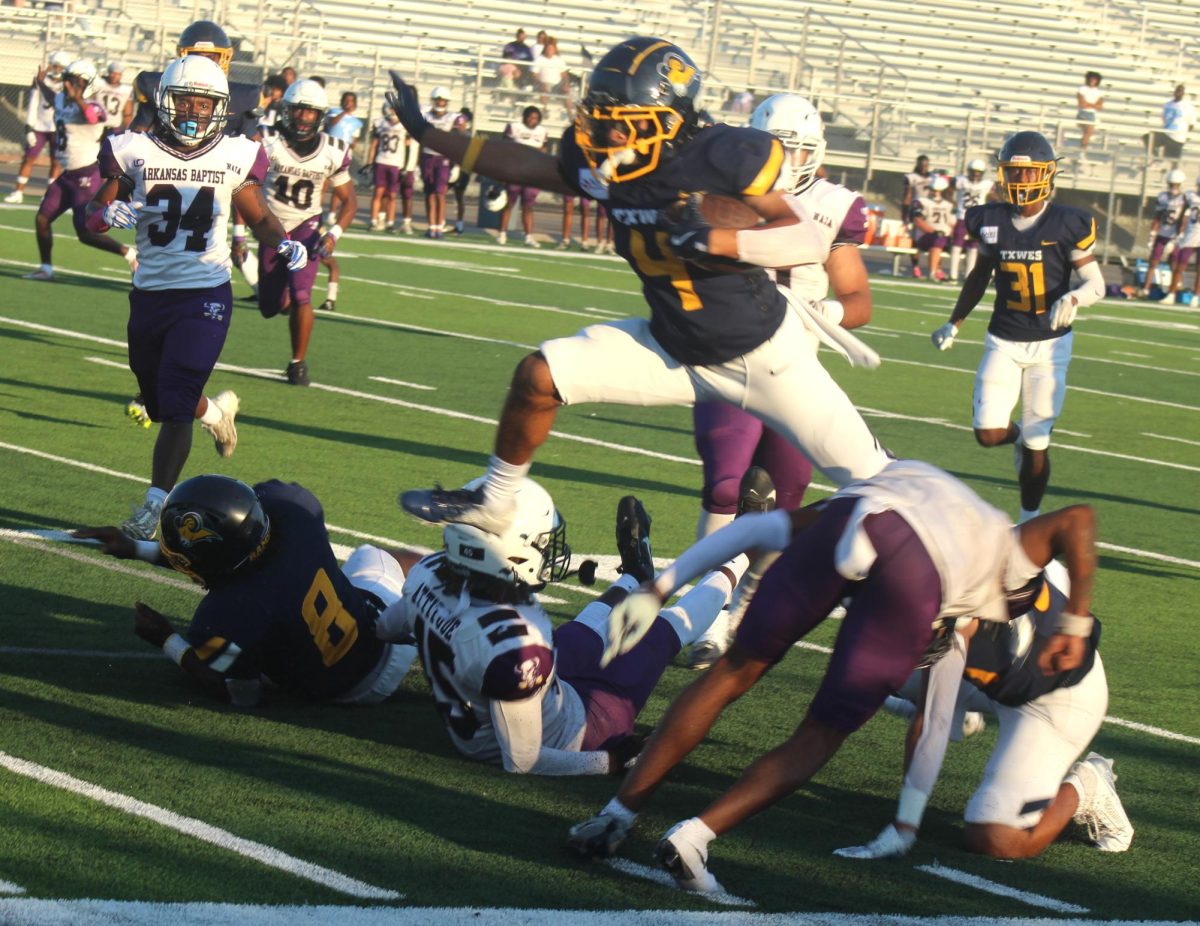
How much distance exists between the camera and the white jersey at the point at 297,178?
12.7m

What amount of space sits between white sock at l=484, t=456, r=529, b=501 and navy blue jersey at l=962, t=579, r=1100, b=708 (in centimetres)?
126

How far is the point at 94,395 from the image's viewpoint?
1075 centimetres

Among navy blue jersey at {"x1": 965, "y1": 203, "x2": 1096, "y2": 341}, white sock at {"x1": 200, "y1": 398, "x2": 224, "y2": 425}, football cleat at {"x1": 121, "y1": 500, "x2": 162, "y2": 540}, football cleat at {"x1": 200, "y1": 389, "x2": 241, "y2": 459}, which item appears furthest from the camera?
navy blue jersey at {"x1": 965, "y1": 203, "x2": 1096, "y2": 341}

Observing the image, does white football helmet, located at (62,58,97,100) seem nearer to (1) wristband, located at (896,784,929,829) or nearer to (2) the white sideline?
(2) the white sideline

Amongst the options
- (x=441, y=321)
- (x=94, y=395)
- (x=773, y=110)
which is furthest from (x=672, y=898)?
(x=441, y=321)

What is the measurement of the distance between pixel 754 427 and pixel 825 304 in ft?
1.88

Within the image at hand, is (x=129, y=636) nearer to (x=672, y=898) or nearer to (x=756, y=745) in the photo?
(x=756, y=745)

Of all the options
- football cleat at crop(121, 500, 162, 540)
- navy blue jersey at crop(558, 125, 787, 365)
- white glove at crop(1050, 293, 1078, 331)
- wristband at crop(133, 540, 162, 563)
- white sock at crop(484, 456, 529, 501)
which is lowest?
football cleat at crop(121, 500, 162, 540)

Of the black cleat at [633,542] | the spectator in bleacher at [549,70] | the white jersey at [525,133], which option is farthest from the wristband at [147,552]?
the spectator in bleacher at [549,70]

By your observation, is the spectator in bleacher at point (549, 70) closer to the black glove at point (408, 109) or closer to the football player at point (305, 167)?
the football player at point (305, 167)

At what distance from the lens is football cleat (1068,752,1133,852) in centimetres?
472

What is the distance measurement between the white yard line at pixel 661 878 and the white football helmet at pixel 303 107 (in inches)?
362

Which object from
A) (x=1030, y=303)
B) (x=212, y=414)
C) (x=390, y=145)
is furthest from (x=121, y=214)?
(x=390, y=145)

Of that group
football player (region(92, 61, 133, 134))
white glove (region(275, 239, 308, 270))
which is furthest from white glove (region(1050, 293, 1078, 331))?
football player (region(92, 61, 133, 134))
